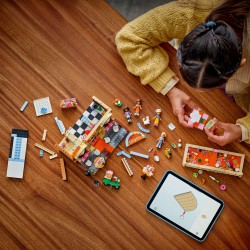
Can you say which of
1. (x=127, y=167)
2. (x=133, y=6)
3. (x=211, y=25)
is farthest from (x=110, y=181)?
(x=133, y=6)

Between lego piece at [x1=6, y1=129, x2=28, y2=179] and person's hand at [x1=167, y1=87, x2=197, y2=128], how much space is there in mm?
545

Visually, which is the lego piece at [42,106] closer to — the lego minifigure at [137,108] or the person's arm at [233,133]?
the lego minifigure at [137,108]

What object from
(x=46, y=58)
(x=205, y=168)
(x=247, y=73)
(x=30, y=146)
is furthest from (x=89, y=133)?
(x=247, y=73)

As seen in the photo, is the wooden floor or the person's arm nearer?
the person's arm

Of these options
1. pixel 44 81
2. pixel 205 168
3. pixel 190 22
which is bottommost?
pixel 205 168

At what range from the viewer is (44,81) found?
1.45 meters

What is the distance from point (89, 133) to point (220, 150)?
484 mm

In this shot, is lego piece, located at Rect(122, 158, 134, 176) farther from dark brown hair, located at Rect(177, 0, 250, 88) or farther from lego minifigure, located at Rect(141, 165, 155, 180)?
dark brown hair, located at Rect(177, 0, 250, 88)

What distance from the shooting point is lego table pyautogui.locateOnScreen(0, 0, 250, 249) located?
142cm

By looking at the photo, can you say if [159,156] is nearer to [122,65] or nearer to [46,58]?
[122,65]

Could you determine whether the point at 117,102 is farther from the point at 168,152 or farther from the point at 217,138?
the point at 217,138

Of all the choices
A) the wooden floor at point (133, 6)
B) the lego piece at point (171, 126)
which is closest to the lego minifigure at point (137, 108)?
the lego piece at point (171, 126)

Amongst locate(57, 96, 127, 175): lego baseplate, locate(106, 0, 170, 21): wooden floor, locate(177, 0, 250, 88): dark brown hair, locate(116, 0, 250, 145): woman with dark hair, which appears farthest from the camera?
locate(106, 0, 170, 21): wooden floor

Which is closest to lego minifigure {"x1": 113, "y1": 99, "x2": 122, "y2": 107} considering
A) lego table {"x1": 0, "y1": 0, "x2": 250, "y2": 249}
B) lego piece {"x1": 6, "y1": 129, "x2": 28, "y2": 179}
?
lego table {"x1": 0, "y1": 0, "x2": 250, "y2": 249}
